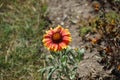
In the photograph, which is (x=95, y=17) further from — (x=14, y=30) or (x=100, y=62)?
(x=14, y=30)

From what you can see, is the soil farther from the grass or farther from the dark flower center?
the dark flower center

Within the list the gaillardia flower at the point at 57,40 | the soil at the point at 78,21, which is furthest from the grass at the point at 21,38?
the gaillardia flower at the point at 57,40

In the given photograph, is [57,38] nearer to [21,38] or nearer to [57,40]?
[57,40]

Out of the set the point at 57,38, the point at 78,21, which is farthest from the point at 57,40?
the point at 78,21

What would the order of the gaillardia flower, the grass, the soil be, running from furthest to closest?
the grass → the soil → the gaillardia flower

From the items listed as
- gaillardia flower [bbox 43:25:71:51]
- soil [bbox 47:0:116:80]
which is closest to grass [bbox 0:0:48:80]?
soil [bbox 47:0:116:80]

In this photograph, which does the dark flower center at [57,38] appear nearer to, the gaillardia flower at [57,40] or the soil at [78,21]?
the gaillardia flower at [57,40]

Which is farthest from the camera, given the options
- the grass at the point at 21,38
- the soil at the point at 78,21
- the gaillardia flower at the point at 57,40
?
the grass at the point at 21,38
